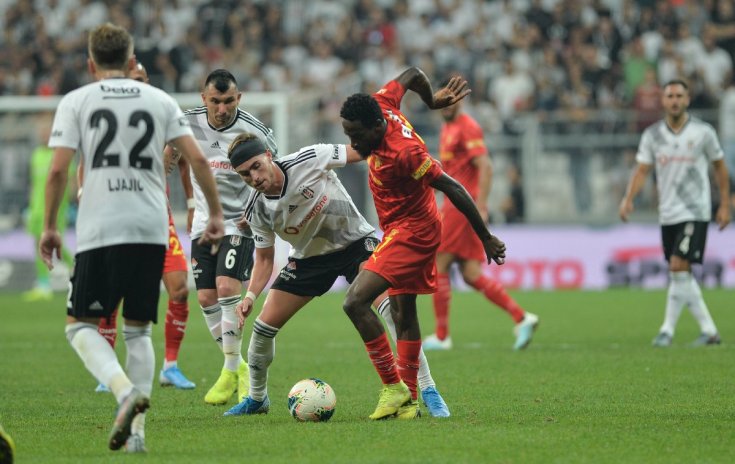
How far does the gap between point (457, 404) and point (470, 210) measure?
195 cm

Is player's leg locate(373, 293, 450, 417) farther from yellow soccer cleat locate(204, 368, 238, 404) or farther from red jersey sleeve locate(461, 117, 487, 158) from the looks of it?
red jersey sleeve locate(461, 117, 487, 158)

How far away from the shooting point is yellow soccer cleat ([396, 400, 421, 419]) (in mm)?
7898

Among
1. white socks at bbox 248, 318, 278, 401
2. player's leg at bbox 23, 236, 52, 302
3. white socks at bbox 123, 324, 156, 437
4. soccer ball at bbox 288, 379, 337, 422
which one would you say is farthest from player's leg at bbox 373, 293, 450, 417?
player's leg at bbox 23, 236, 52, 302

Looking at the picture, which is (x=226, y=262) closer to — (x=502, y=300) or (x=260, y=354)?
(x=260, y=354)

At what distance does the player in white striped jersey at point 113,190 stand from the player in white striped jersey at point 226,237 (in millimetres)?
2459

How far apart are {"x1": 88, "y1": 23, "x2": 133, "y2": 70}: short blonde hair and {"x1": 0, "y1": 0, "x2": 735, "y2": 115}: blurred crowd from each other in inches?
677

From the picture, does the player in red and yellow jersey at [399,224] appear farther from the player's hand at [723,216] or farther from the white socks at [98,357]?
the player's hand at [723,216]

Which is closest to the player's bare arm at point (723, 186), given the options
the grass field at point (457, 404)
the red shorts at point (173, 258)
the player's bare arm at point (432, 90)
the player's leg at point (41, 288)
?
the grass field at point (457, 404)

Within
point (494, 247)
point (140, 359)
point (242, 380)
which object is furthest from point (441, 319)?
point (140, 359)

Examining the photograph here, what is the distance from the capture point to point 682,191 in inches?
518

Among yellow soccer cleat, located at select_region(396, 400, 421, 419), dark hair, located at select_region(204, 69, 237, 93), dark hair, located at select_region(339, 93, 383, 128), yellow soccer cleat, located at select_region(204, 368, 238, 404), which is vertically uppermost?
dark hair, located at select_region(204, 69, 237, 93)

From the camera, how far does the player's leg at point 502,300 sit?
42.3ft

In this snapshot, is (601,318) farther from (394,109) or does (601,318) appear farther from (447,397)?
(394,109)

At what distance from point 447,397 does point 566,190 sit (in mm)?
13886
